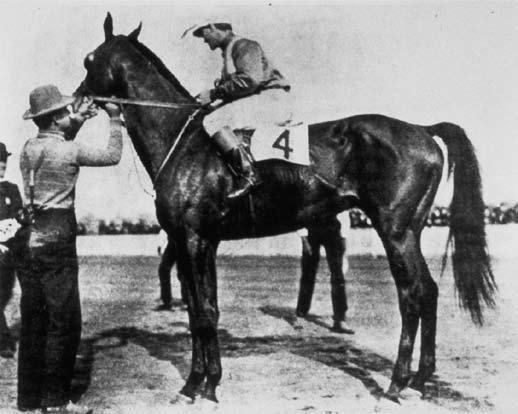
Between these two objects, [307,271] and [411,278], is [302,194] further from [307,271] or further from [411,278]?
[307,271]

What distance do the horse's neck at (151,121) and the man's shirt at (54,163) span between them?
72cm

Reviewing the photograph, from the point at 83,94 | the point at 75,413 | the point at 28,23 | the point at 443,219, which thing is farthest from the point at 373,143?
the point at 443,219

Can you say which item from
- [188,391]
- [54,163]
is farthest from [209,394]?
[54,163]

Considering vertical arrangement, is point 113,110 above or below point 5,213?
above

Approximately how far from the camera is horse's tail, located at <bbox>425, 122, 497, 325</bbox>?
5.72 metres

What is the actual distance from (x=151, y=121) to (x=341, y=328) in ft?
11.2

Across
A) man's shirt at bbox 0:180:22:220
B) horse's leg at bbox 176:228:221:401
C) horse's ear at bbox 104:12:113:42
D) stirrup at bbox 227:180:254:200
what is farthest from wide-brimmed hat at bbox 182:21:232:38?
man's shirt at bbox 0:180:22:220

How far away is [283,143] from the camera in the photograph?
5.75 meters

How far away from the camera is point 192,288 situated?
5453mm

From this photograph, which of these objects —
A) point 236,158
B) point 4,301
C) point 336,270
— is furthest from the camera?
point 336,270

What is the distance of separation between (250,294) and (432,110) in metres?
3.93

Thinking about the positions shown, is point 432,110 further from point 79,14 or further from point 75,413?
point 75,413

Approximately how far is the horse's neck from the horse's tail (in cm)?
228

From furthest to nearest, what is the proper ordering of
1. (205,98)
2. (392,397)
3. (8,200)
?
(8,200) → (205,98) → (392,397)
